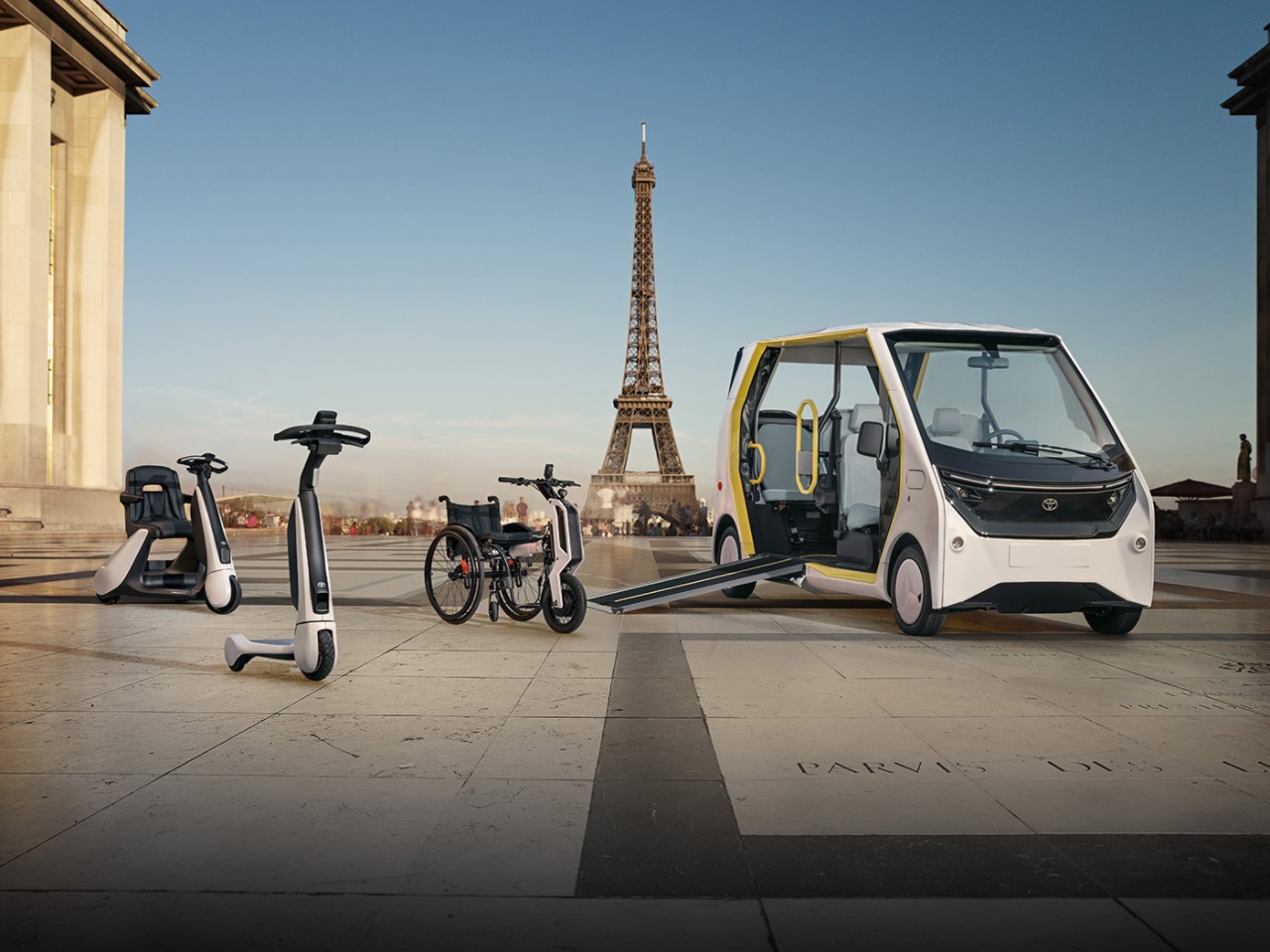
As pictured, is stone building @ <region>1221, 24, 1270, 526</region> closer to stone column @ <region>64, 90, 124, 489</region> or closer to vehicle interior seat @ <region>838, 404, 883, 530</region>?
vehicle interior seat @ <region>838, 404, 883, 530</region>

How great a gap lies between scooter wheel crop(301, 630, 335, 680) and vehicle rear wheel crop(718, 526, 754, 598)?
5.28m

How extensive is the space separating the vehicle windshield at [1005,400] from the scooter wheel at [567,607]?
2595mm

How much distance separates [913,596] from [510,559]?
2829 millimetres

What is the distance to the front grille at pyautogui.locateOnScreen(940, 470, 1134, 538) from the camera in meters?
6.71

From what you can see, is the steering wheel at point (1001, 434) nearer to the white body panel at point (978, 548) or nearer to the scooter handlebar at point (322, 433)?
the white body panel at point (978, 548)

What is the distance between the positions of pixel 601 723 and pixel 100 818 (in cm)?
189

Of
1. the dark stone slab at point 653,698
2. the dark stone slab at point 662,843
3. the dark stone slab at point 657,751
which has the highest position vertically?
the dark stone slab at point 662,843

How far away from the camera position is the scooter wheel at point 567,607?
7.23 m

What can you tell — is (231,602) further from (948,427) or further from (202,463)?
(948,427)

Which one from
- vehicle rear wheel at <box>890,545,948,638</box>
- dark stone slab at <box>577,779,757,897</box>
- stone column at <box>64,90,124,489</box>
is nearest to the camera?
dark stone slab at <box>577,779,757,897</box>

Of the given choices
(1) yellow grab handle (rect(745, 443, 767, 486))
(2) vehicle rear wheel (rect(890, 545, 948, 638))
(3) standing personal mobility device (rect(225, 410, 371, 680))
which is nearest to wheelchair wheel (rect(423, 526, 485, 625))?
(3) standing personal mobility device (rect(225, 410, 371, 680))

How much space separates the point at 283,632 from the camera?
712 centimetres

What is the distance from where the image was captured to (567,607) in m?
7.32

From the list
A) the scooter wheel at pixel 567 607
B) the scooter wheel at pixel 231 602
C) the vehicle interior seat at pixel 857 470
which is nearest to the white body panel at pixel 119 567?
the scooter wheel at pixel 231 602
